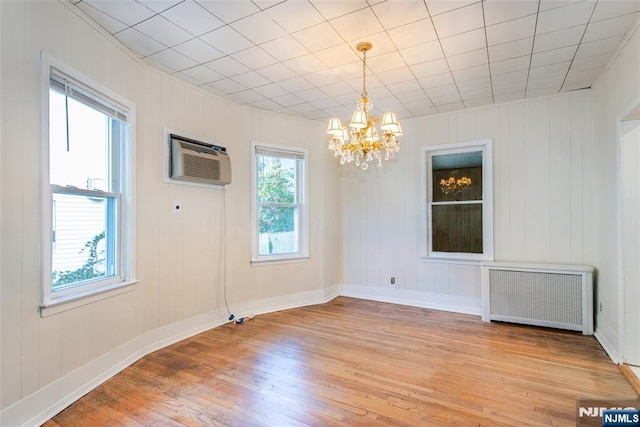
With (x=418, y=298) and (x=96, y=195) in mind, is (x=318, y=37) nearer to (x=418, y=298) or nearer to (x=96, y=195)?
(x=96, y=195)

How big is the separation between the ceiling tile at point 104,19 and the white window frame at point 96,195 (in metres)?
0.44

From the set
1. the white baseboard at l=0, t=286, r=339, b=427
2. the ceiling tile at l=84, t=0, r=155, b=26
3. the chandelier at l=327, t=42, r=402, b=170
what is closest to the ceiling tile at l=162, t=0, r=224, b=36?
the ceiling tile at l=84, t=0, r=155, b=26

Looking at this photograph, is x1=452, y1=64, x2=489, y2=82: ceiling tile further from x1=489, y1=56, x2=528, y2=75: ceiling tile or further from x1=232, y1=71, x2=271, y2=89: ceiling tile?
x1=232, y1=71, x2=271, y2=89: ceiling tile

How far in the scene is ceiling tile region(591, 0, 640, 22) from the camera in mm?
2182

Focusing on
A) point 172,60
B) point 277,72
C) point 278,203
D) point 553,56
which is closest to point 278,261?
point 278,203

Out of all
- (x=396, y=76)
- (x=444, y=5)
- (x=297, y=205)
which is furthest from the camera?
(x=297, y=205)

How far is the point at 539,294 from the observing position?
12.0 ft

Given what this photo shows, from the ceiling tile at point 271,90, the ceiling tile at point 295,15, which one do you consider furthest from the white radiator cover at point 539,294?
the ceiling tile at point 295,15

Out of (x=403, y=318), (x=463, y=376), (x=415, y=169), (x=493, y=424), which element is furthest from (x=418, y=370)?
(x=415, y=169)

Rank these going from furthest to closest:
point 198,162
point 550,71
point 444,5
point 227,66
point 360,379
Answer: point 198,162 < point 550,71 < point 227,66 < point 360,379 < point 444,5

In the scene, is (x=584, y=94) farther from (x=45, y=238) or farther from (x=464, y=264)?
(x=45, y=238)

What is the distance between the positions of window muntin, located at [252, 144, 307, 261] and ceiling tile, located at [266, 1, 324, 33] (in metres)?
2.05

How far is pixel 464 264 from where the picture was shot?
434 centimetres

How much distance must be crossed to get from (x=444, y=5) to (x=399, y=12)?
0.30 m
